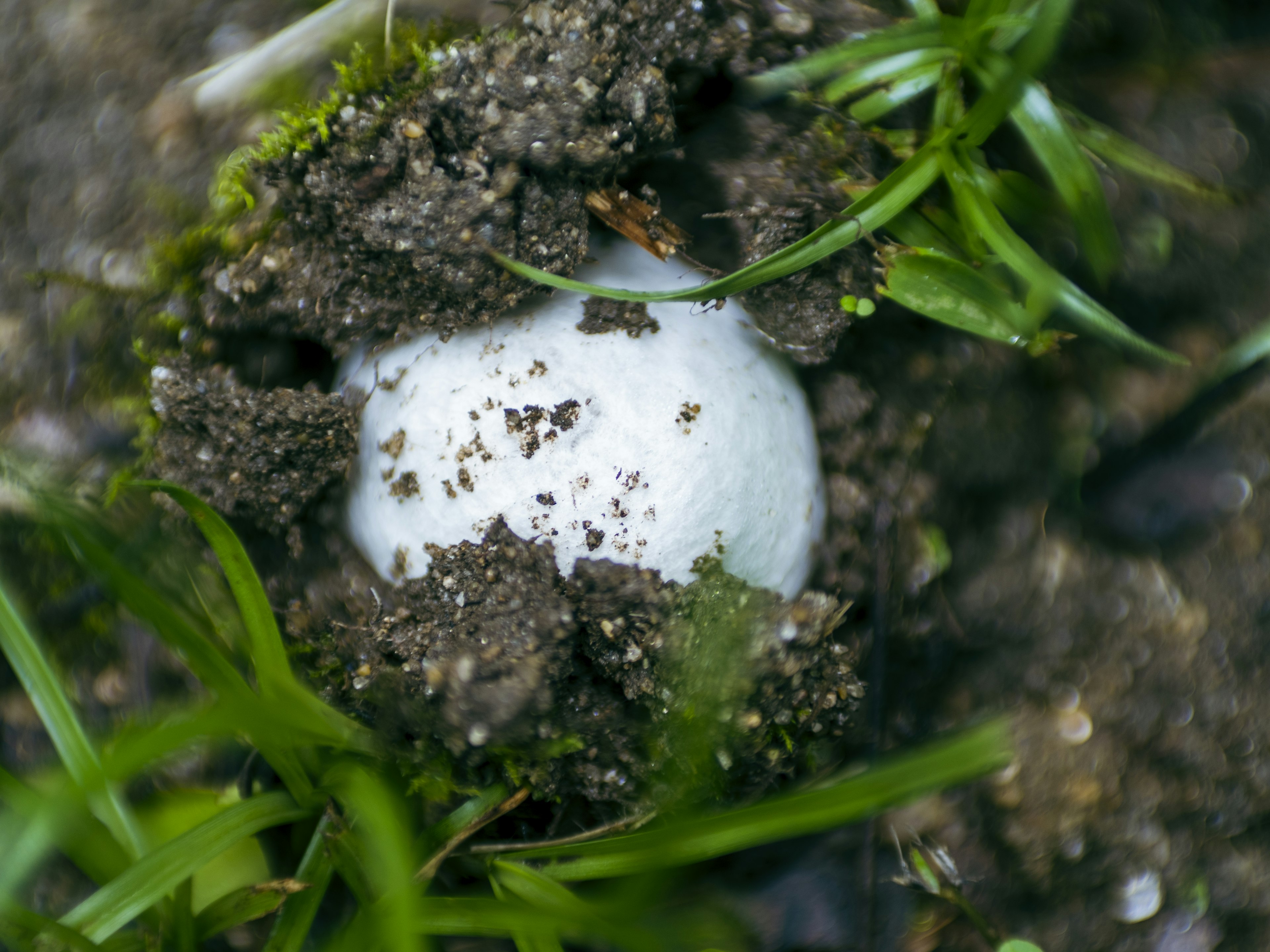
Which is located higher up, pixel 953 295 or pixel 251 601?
pixel 251 601

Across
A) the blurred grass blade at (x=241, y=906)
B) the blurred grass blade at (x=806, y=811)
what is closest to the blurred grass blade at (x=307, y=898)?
the blurred grass blade at (x=241, y=906)

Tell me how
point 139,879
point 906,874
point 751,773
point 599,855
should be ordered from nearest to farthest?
point 139,879, point 599,855, point 751,773, point 906,874

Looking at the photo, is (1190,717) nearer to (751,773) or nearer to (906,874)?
(906,874)

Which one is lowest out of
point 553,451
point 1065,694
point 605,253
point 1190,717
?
point 1190,717

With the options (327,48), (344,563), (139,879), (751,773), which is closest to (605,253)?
(327,48)

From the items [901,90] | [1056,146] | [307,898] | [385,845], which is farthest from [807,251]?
[307,898]

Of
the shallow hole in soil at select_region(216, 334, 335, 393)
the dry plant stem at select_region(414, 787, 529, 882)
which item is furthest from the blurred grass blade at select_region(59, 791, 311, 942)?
the shallow hole in soil at select_region(216, 334, 335, 393)

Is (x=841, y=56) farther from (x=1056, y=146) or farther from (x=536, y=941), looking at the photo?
(x=536, y=941)
